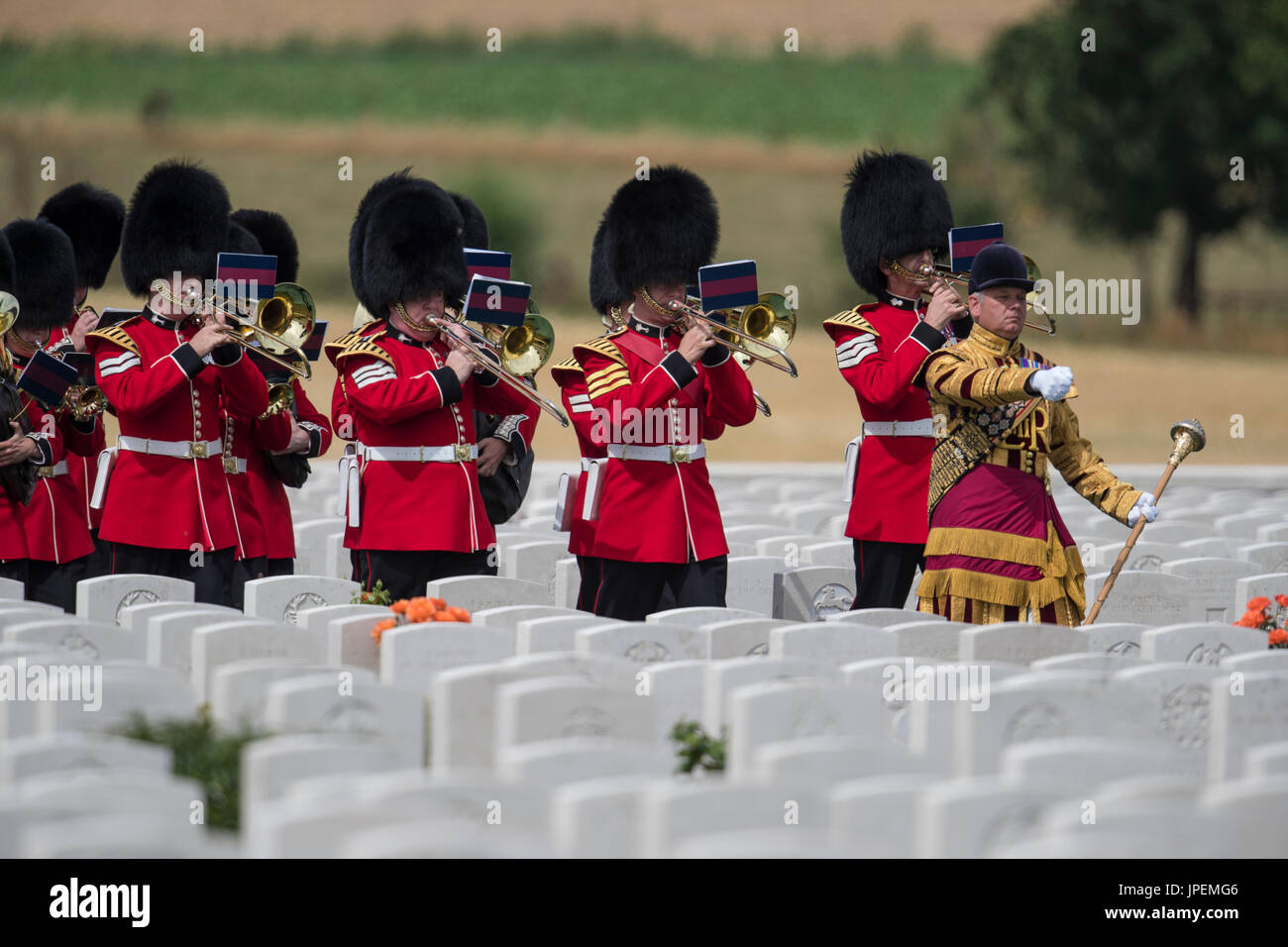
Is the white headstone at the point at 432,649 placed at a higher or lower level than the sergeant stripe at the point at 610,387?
lower

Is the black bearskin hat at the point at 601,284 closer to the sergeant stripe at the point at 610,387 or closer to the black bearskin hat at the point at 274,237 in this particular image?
the sergeant stripe at the point at 610,387

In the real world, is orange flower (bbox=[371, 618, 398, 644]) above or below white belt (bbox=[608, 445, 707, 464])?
below

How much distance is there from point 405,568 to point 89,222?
2724mm

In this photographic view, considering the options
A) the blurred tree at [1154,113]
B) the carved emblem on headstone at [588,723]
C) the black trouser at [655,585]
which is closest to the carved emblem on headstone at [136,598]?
the black trouser at [655,585]

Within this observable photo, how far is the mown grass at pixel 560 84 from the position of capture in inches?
1312

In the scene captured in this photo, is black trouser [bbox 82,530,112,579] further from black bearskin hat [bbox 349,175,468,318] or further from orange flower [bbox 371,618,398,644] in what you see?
orange flower [bbox 371,618,398,644]

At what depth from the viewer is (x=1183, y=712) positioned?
4.38 m

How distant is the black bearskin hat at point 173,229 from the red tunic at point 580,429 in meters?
1.33

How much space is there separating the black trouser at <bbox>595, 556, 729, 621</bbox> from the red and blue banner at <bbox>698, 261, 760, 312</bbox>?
2.77ft

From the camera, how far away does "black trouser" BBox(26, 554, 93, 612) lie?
6.79 m

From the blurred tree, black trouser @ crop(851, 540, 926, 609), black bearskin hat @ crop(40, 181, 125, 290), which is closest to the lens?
black trouser @ crop(851, 540, 926, 609)

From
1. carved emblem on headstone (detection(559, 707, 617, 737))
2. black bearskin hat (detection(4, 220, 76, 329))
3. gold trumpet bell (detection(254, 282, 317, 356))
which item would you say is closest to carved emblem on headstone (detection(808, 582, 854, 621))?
gold trumpet bell (detection(254, 282, 317, 356))

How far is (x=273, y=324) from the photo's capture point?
21.5ft

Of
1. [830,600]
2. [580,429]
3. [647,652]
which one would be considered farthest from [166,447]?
[647,652]
